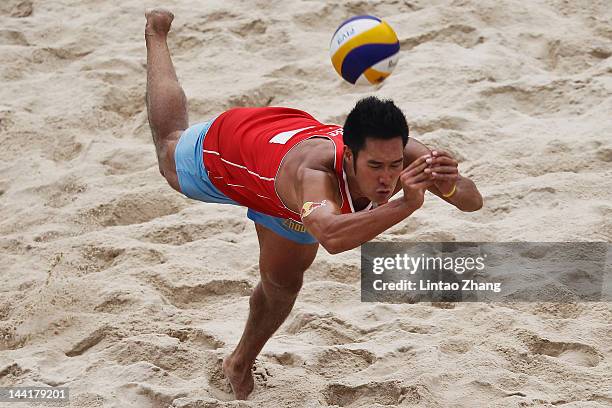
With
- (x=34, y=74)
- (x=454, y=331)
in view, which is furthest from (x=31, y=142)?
(x=454, y=331)

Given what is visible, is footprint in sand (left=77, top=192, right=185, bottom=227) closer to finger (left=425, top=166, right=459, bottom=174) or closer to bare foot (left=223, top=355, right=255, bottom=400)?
bare foot (left=223, top=355, right=255, bottom=400)

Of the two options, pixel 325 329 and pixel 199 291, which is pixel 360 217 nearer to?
pixel 325 329

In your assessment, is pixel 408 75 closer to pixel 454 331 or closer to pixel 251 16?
pixel 251 16

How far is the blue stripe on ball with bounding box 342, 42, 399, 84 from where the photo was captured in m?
4.26

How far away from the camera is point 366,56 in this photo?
14.0ft

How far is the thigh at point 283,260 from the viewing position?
3965 millimetres

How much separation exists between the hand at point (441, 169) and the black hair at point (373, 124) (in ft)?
0.50

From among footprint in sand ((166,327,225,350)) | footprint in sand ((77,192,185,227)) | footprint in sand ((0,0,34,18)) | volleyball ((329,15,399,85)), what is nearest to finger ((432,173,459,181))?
volleyball ((329,15,399,85))

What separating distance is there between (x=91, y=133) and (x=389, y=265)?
215 centimetres

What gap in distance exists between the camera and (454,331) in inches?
169

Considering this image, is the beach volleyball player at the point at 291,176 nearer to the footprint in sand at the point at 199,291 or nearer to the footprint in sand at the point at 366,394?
the footprint in sand at the point at 366,394

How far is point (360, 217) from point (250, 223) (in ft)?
6.32

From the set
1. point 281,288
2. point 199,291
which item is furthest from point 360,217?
point 199,291

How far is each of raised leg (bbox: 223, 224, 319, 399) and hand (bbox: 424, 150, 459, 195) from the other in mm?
727
